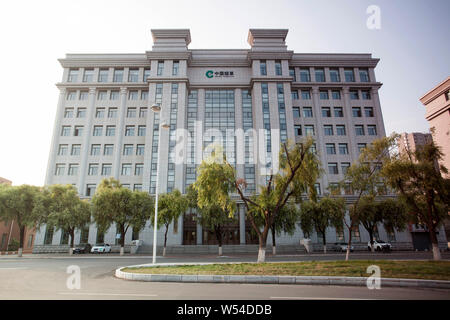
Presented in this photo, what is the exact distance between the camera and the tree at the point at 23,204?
25688 millimetres

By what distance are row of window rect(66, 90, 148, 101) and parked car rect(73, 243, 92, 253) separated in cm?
2341

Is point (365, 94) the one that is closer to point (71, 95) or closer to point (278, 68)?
point (278, 68)

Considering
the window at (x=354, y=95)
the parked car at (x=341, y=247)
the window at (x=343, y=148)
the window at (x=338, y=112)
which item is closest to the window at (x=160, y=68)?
the window at (x=338, y=112)

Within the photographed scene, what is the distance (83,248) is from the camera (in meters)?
32.4

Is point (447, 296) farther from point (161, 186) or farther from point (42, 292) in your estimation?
point (161, 186)

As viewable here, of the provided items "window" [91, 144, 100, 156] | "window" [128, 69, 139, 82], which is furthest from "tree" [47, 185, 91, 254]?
"window" [128, 69, 139, 82]

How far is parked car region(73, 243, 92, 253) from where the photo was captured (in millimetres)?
31561

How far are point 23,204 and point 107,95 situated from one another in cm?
2286

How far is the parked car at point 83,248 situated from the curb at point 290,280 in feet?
85.8

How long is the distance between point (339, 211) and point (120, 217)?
24345 mm

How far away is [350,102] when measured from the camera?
43406mm

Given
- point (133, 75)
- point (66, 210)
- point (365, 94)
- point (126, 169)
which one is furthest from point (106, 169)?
point (365, 94)

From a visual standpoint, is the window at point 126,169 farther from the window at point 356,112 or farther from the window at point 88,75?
the window at point 356,112

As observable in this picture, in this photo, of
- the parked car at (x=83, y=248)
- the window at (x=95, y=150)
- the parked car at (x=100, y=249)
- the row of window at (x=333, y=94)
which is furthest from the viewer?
the row of window at (x=333, y=94)
